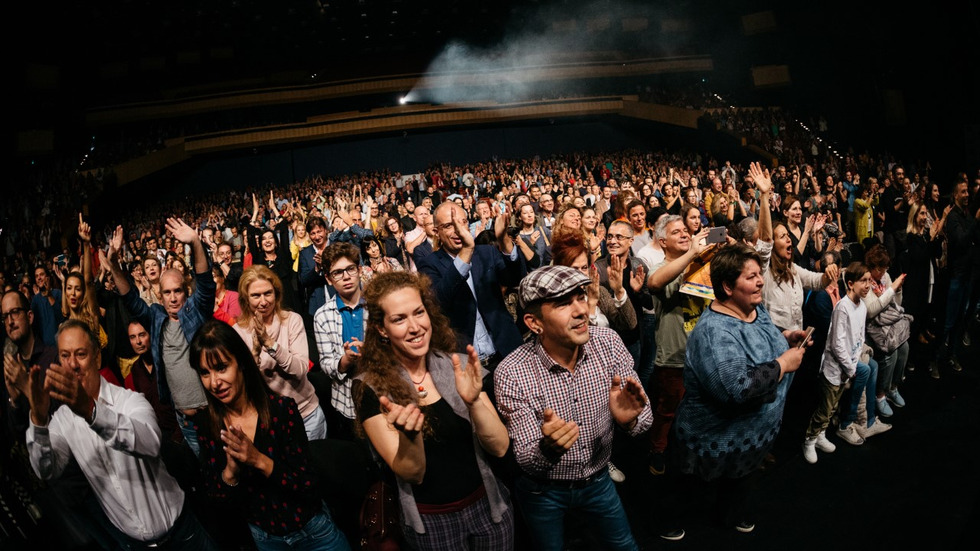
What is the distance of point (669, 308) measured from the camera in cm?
308

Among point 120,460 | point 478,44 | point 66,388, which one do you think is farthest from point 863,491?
point 478,44

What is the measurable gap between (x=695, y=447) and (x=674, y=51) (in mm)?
19721

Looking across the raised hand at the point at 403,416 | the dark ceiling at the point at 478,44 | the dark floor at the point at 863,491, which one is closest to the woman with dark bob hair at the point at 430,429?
the raised hand at the point at 403,416

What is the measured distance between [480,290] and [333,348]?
856 mm

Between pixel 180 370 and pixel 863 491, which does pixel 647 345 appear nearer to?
pixel 863 491

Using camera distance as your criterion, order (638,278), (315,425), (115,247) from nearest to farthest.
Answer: (315,425)
(638,278)
(115,247)

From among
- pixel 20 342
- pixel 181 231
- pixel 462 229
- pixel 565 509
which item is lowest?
pixel 565 509

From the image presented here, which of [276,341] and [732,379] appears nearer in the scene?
[732,379]

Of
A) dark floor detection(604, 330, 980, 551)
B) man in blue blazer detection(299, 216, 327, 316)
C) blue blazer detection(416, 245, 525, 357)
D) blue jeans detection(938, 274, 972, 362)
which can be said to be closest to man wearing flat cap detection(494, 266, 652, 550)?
dark floor detection(604, 330, 980, 551)

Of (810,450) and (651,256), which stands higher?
(651,256)

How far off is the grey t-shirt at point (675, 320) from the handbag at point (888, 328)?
130 cm

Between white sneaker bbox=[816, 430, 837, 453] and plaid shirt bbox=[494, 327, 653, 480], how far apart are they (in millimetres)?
2044

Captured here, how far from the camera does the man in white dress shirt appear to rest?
174 centimetres

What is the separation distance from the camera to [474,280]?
304 cm
